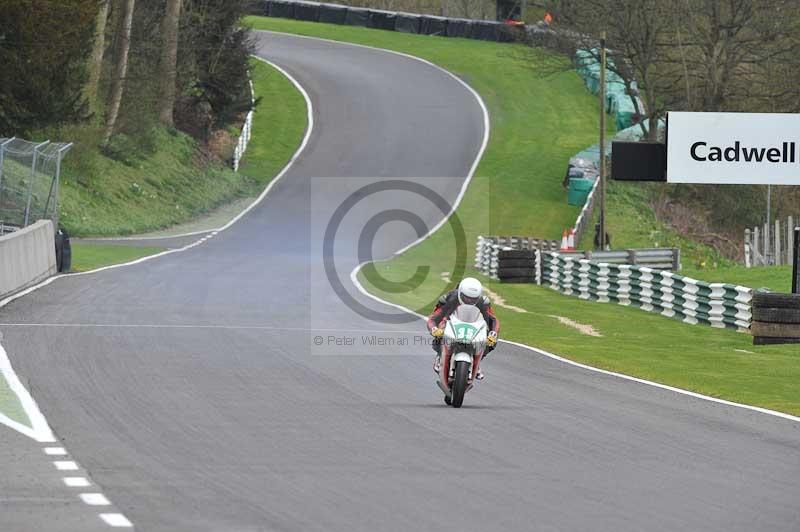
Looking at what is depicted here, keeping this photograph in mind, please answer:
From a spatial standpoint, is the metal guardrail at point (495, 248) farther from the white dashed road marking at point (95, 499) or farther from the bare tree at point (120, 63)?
the white dashed road marking at point (95, 499)

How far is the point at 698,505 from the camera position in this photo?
9594 millimetres

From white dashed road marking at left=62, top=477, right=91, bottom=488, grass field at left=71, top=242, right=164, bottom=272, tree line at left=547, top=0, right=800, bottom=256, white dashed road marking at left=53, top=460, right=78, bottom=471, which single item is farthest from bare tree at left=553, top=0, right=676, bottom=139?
white dashed road marking at left=62, top=477, right=91, bottom=488

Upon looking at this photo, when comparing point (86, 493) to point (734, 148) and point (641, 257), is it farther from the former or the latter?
point (641, 257)

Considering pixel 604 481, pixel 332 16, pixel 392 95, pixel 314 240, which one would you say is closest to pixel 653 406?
pixel 604 481

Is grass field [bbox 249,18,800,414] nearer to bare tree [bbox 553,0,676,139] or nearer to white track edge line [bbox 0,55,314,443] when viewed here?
bare tree [bbox 553,0,676,139]

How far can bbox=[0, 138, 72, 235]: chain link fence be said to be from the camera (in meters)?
28.8

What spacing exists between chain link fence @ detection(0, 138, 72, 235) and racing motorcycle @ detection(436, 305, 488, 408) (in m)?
14.1

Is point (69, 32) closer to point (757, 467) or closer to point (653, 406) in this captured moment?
point (653, 406)

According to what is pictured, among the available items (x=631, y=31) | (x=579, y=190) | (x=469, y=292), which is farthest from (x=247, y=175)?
(x=469, y=292)

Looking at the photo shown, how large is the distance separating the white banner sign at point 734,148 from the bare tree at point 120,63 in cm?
2699

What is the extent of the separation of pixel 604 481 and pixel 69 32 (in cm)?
3211

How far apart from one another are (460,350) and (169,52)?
136ft

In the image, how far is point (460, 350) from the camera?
48.1 ft

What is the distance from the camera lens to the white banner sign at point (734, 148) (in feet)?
83.4
